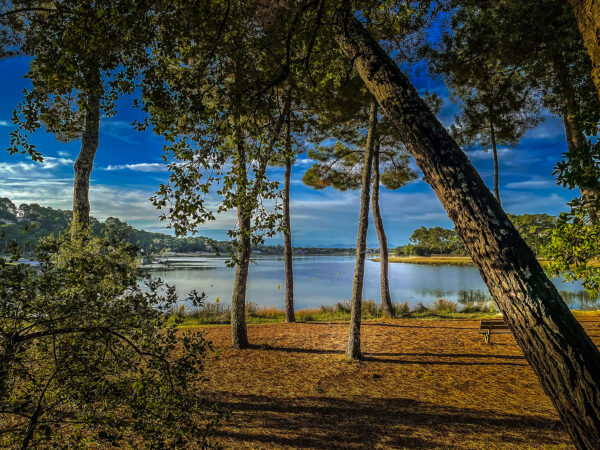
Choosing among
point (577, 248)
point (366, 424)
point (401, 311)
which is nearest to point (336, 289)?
point (401, 311)

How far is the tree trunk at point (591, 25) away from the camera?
1.70 meters

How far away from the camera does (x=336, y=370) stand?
576 cm

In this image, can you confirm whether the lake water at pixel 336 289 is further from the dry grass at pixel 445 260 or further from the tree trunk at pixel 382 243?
the dry grass at pixel 445 260

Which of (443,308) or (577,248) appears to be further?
(443,308)

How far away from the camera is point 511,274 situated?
4.53ft

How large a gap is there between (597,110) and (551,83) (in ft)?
21.7

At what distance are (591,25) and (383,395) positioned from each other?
4.68 m

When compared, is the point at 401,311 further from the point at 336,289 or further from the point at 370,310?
the point at 336,289

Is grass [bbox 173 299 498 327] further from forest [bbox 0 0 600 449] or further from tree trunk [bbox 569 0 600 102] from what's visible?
tree trunk [bbox 569 0 600 102]

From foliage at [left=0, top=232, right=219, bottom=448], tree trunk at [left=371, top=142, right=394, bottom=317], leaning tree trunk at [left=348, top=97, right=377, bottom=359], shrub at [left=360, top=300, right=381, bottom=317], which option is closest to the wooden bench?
leaning tree trunk at [left=348, top=97, right=377, bottom=359]

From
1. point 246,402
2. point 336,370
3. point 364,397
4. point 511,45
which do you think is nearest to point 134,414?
point 246,402

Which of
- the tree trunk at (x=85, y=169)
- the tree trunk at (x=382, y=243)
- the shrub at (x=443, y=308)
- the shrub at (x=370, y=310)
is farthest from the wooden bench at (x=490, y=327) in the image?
the tree trunk at (x=85, y=169)

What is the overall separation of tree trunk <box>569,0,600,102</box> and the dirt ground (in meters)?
3.60

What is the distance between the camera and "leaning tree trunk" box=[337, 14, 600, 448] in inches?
49.3
